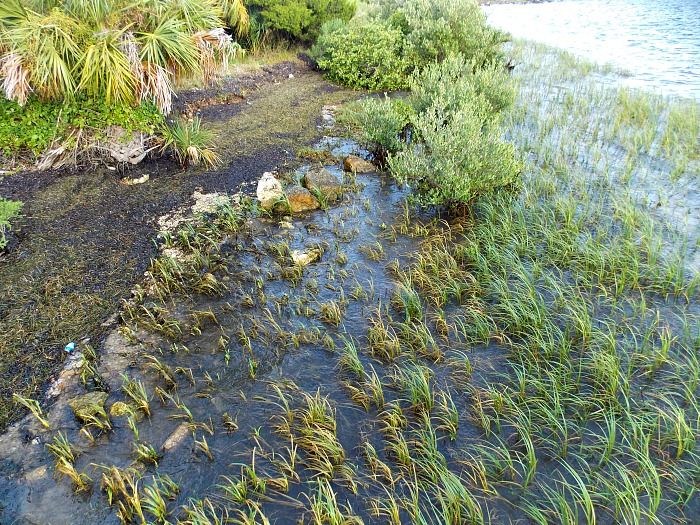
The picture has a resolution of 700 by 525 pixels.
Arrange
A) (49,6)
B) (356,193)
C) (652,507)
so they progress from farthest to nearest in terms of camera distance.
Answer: (356,193), (49,6), (652,507)

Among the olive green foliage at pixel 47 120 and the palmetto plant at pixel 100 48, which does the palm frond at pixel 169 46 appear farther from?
the olive green foliage at pixel 47 120

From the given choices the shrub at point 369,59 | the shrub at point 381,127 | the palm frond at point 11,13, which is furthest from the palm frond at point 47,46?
the shrub at point 369,59

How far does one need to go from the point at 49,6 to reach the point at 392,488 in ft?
33.8

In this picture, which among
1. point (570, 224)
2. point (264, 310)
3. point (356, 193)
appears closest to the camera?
point (264, 310)

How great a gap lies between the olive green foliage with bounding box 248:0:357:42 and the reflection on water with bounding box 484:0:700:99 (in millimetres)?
12112

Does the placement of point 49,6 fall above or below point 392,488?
above

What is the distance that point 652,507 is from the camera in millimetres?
3652

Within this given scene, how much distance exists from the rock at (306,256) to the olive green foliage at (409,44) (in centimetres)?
1111

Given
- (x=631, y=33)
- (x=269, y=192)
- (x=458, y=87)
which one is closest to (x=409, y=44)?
(x=458, y=87)

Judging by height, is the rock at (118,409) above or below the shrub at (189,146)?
below

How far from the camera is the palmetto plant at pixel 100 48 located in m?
8.09

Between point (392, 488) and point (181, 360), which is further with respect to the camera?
point (181, 360)

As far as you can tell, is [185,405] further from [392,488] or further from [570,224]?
[570,224]

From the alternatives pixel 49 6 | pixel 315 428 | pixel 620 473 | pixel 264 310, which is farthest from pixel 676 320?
pixel 49 6
